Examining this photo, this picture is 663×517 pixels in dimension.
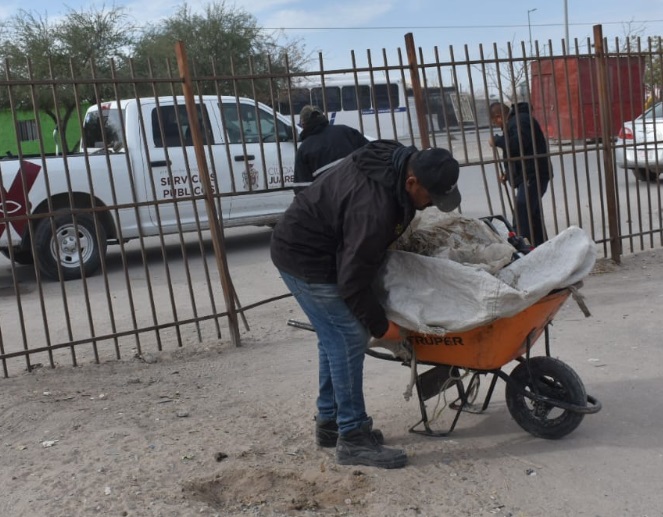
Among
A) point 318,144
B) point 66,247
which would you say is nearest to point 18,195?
point 66,247

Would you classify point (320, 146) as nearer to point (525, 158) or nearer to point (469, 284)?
point (525, 158)

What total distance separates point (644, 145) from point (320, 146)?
12.5ft

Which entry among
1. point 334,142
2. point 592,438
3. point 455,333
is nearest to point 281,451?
point 455,333

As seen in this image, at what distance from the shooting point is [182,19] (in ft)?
107

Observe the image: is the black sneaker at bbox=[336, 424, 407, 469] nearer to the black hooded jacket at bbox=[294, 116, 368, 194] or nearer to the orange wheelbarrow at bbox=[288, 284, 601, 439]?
the orange wheelbarrow at bbox=[288, 284, 601, 439]

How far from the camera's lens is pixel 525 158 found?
7555 mm

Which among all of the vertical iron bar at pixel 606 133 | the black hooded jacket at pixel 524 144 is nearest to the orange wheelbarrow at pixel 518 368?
the black hooded jacket at pixel 524 144

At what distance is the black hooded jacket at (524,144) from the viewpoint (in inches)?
297

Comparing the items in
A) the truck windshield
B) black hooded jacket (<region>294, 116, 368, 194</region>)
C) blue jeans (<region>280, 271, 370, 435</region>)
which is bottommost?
blue jeans (<region>280, 271, 370, 435</region>)

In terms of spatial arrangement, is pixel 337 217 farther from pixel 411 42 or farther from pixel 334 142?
pixel 411 42

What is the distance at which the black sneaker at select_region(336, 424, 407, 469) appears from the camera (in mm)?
4027

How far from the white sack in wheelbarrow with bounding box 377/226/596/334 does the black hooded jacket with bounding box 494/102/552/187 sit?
366 centimetres

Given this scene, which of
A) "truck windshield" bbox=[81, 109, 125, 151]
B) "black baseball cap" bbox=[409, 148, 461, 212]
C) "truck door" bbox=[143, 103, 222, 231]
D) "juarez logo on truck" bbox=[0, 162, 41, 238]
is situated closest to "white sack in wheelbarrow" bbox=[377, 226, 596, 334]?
"black baseball cap" bbox=[409, 148, 461, 212]

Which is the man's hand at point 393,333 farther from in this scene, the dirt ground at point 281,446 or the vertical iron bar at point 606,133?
the vertical iron bar at point 606,133
